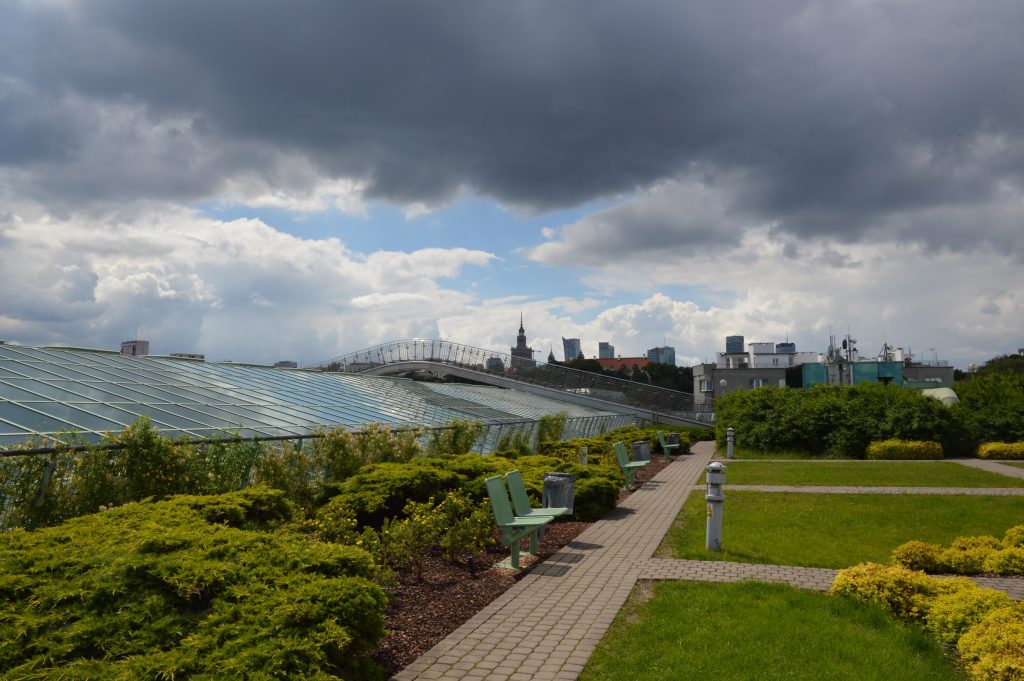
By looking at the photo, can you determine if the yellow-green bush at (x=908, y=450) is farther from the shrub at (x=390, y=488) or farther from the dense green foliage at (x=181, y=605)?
the dense green foliage at (x=181, y=605)

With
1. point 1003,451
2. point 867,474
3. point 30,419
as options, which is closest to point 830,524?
point 867,474

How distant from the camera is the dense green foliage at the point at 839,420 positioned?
931 inches

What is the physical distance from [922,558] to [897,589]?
199 cm

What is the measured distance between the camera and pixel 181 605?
14.1 feet

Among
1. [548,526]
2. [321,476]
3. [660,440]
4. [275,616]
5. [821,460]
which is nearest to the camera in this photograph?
[275,616]

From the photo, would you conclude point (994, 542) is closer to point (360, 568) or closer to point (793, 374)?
point (360, 568)

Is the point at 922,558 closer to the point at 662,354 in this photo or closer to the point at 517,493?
the point at 517,493

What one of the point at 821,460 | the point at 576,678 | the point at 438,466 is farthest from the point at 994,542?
the point at 821,460

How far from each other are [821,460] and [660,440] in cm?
505

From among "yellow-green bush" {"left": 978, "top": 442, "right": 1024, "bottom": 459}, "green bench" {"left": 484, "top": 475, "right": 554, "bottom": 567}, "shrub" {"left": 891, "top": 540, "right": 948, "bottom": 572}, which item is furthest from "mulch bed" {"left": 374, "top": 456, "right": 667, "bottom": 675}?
"yellow-green bush" {"left": 978, "top": 442, "right": 1024, "bottom": 459}

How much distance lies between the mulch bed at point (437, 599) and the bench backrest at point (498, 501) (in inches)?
21.2

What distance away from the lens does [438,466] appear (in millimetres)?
10930

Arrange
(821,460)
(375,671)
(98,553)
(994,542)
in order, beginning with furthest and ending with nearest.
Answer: (821,460) < (994,542) < (98,553) < (375,671)

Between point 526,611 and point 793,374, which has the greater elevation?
point 793,374
